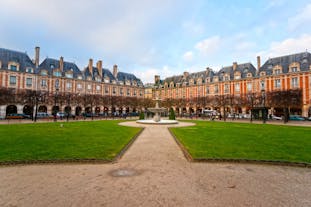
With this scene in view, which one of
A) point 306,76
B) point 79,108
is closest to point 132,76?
point 79,108

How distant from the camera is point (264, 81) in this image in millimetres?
42812

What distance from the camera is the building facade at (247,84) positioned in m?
37.2

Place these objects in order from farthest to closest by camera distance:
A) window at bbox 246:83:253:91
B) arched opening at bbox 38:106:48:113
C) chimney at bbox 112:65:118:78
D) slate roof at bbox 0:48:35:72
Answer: chimney at bbox 112:65:118:78, window at bbox 246:83:253:91, arched opening at bbox 38:106:48:113, slate roof at bbox 0:48:35:72

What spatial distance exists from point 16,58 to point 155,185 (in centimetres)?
4947

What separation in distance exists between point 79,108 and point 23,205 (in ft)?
158

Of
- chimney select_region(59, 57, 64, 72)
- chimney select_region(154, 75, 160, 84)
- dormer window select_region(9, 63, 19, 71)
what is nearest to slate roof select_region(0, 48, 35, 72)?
dormer window select_region(9, 63, 19, 71)

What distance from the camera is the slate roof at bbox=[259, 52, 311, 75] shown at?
38.2 meters

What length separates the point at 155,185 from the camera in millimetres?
4574

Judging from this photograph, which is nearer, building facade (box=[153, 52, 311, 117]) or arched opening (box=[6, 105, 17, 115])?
arched opening (box=[6, 105, 17, 115])

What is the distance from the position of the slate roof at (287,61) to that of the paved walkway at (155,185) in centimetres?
4392

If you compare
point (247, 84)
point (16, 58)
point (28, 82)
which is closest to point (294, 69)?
point (247, 84)

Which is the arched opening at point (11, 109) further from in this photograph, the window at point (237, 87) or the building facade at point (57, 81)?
the window at point (237, 87)

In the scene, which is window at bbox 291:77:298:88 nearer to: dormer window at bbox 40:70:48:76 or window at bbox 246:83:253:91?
window at bbox 246:83:253:91

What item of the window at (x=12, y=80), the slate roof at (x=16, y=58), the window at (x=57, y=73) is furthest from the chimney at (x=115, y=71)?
the window at (x=12, y=80)
